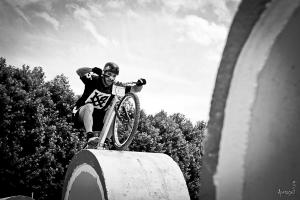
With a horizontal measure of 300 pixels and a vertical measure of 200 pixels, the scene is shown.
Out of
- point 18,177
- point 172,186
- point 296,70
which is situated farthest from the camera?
point 18,177

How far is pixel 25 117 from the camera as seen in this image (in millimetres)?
18766

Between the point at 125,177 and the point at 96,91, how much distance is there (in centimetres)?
255

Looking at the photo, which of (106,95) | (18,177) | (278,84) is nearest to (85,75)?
(106,95)

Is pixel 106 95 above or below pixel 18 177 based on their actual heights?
above

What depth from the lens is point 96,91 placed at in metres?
6.44

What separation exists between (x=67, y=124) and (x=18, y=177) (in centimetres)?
456

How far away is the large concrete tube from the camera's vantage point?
13.8ft

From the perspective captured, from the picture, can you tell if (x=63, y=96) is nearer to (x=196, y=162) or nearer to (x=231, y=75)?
(x=196, y=162)

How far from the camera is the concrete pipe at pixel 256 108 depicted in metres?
1.04

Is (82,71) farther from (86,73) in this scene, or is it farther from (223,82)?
(223,82)

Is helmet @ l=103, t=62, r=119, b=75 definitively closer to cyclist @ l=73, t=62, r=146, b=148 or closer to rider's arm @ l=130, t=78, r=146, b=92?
cyclist @ l=73, t=62, r=146, b=148

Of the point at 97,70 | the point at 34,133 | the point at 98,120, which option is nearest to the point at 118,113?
the point at 98,120

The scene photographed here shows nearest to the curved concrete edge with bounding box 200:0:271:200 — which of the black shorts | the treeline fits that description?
the black shorts

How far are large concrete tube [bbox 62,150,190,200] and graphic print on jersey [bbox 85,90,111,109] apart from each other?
4.98ft
